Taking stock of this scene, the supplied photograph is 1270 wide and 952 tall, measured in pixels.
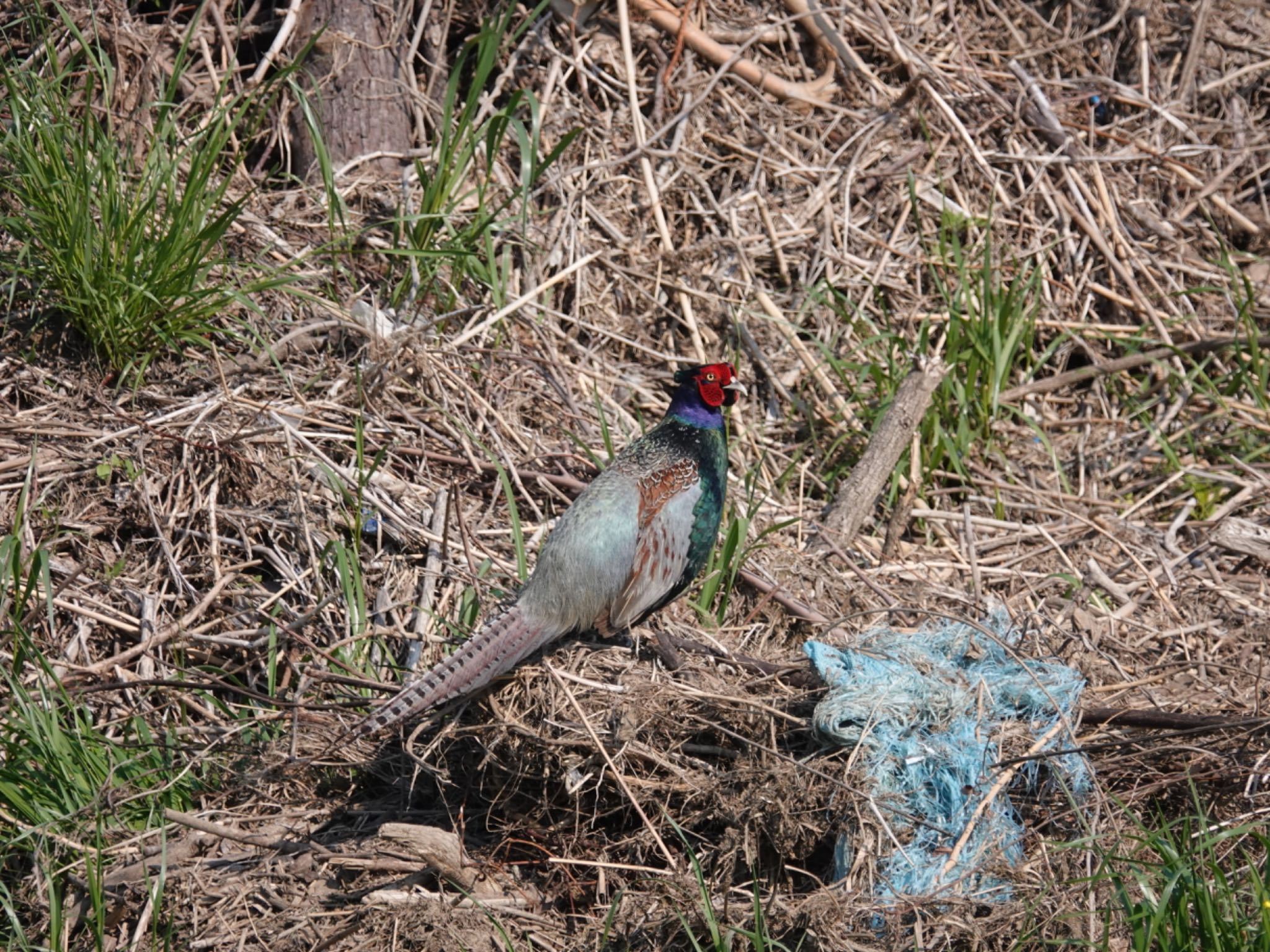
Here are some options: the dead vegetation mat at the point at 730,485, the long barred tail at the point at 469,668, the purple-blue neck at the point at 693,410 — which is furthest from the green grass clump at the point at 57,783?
the purple-blue neck at the point at 693,410

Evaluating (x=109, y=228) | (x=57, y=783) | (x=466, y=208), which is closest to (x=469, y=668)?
(x=57, y=783)

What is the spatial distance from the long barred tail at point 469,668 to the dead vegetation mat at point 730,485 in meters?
0.09

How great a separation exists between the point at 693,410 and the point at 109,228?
178cm

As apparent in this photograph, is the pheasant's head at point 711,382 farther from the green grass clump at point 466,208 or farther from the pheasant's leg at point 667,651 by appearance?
the green grass clump at point 466,208

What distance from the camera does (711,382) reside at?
3.60 m

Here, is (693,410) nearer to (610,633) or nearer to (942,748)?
(610,633)

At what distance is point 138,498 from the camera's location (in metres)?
3.55

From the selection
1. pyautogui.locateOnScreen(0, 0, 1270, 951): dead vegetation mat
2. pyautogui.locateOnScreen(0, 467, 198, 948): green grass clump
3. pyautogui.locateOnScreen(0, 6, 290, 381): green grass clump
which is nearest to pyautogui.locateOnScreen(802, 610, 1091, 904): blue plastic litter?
pyautogui.locateOnScreen(0, 0, 1270, 951): dead vegetation mat

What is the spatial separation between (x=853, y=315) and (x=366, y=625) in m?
2.34

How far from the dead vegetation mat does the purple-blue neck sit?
315mm

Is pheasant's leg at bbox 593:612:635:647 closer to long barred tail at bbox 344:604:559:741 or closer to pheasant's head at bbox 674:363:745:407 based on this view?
long barred tail at bbox 344:604:559:741

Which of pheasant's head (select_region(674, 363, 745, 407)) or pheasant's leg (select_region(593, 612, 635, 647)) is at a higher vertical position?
pheasant's head (select_region(674, 363, 745, 407))

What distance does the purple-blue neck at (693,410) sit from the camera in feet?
11.8

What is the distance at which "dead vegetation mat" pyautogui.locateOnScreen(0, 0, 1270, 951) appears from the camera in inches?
108
